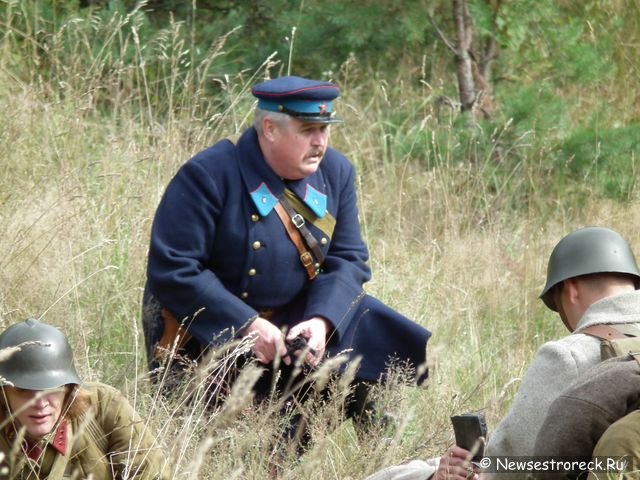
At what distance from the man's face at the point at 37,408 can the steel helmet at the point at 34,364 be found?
0.10ft

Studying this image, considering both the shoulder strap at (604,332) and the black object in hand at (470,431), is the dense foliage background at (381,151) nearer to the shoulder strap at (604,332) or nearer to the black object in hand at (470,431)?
the black object in hand at (470,431)

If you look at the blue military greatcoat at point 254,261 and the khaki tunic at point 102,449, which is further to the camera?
the blue military greatcoat at point 254,261

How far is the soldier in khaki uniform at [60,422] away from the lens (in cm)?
423

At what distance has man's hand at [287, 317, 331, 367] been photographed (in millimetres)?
5195

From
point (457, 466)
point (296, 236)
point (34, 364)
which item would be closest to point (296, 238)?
point (296, 236)

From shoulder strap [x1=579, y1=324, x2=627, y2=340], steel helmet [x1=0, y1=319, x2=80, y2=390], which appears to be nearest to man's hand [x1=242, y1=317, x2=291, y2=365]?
steel helmet [x1=0, y1=319, x2=80, y2=390]

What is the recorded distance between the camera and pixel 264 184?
5.38 metres

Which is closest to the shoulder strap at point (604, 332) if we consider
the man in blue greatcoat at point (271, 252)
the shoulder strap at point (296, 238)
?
the man in blue greatcoat at point (271, 252)

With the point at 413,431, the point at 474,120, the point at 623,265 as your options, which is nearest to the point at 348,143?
the point at 474,120

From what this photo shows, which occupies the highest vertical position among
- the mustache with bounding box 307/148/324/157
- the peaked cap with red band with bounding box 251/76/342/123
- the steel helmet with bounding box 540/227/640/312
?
the peaked cap with red band with bounding box 251/76/342/123

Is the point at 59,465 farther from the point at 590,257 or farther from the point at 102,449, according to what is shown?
the point at 590,257

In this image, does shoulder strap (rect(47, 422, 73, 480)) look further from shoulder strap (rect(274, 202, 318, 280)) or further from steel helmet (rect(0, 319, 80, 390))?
shoulder strap (rect(274, 202, 318, 280))

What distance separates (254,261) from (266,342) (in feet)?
1.19

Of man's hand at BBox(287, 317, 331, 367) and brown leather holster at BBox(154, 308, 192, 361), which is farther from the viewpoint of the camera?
brown leather holster at BBox(154, 308, 192, 361)
